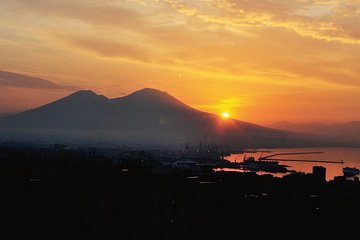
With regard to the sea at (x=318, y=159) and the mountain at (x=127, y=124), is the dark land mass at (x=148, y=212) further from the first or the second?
the mountain at (x=127, y=124)

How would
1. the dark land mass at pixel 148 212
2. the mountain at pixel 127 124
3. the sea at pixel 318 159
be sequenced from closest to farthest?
the dark land mass at pixel 148 212 → the sea at pixel 318 159 → the mountain at pixel 127 124

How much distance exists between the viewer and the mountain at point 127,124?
120625 millimetres

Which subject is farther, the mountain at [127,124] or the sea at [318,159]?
the mountain at [127,124]

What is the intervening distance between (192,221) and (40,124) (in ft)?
470

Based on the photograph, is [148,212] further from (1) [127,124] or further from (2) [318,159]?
(1) [127,124]

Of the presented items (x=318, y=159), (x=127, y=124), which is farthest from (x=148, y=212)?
(x=127, y=124)

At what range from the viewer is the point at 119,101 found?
149 metres

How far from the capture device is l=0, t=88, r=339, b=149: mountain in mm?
120625

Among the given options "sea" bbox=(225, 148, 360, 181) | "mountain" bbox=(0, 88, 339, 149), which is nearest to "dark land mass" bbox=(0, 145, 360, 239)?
"sea" bbox=(225, 148, 360, 181)

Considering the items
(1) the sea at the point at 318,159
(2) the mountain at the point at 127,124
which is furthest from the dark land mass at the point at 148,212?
(2) the mountain at the point at 127,124

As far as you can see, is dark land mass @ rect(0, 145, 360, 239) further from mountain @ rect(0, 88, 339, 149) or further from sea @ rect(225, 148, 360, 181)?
Result: mountain @ rect(0, 88, 339, 149)

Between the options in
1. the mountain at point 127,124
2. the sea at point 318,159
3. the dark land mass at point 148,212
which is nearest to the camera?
the dark land mass at point 148,212

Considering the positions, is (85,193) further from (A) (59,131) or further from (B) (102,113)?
(B) (102,113)

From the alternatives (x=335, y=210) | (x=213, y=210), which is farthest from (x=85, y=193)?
(x=335, y=210)
